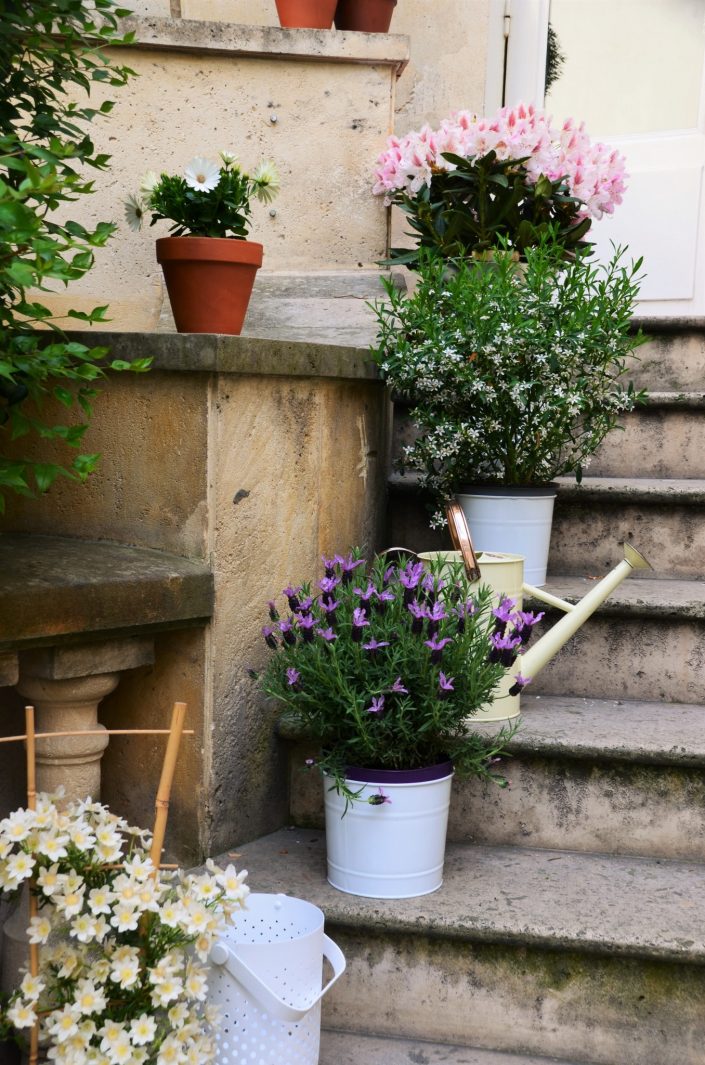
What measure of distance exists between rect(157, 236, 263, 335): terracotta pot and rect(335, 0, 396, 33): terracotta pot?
1.31 meters

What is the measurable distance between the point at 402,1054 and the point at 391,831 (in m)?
0.34

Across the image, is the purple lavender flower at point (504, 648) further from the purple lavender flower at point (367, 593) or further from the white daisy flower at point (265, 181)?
the white daisy flower at point (265, 181)

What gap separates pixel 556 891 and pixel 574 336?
3.55 feet

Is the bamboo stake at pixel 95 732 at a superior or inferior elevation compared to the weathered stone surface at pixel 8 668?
inferior

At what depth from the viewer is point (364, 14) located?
2.98 metres

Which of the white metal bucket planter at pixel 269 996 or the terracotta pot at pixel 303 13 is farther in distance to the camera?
the terracotta pot at pixel 303 13

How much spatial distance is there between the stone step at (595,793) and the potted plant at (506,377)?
51 cm

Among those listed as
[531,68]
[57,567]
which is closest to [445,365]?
[57,567]

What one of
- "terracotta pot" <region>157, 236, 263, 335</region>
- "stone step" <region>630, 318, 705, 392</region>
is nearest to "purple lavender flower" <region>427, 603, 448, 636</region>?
"terracotta pot" <region>157, 236, 263, 335</region>

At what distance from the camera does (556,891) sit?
70.5 inches

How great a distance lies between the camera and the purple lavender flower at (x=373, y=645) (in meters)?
1.67

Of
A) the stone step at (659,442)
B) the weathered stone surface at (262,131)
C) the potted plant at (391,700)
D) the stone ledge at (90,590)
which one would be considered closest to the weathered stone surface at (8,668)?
the stone ledge at (90,590)

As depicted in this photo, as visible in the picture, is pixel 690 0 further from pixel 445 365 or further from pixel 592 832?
pixel 592 832

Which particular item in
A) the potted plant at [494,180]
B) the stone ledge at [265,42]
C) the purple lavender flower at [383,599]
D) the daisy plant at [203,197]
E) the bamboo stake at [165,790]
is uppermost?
the stone ledge at [265,42]
